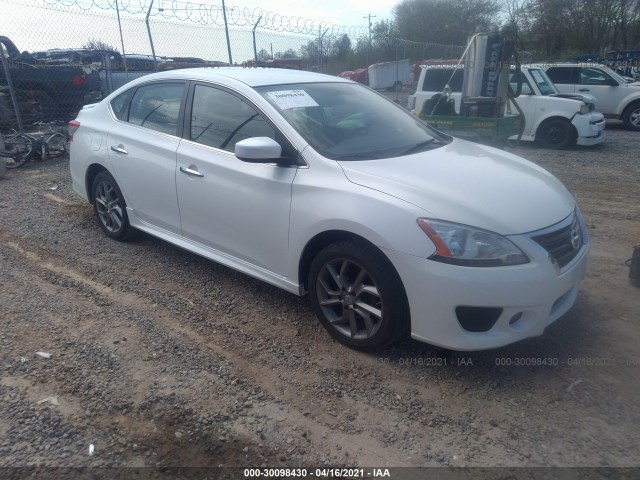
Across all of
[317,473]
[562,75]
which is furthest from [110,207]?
[562,75]

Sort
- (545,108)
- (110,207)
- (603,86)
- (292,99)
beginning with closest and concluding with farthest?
(292,99) → (110,207) → (545,108) → (603,86)

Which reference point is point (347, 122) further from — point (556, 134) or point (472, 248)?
point (556, 134)

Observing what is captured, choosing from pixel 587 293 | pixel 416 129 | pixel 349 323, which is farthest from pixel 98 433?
pixel 587 293

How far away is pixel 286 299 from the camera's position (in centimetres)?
425

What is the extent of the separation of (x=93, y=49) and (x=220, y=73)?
447 inches

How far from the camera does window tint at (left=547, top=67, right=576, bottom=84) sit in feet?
45.7

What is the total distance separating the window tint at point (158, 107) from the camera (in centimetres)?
453

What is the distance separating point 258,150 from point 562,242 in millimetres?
1929

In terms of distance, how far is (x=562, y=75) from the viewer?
45.9 feet

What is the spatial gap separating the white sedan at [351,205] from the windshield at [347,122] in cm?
2

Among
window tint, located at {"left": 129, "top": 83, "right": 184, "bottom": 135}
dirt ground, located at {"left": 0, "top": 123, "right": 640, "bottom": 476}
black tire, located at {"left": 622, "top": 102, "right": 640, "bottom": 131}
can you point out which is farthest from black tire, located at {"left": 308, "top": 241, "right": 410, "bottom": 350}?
black tire, located at {"left": 622, "top": 102, "right": 640, "bottom": 131}

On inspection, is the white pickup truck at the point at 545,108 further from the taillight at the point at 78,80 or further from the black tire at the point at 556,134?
the taillight at the point at 78,80

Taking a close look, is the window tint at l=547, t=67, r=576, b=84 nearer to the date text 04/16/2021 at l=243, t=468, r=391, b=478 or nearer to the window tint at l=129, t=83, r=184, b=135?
the window tint at l=129, t=83, r=184, b=135

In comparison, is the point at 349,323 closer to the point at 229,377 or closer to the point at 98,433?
the point at 229,377
